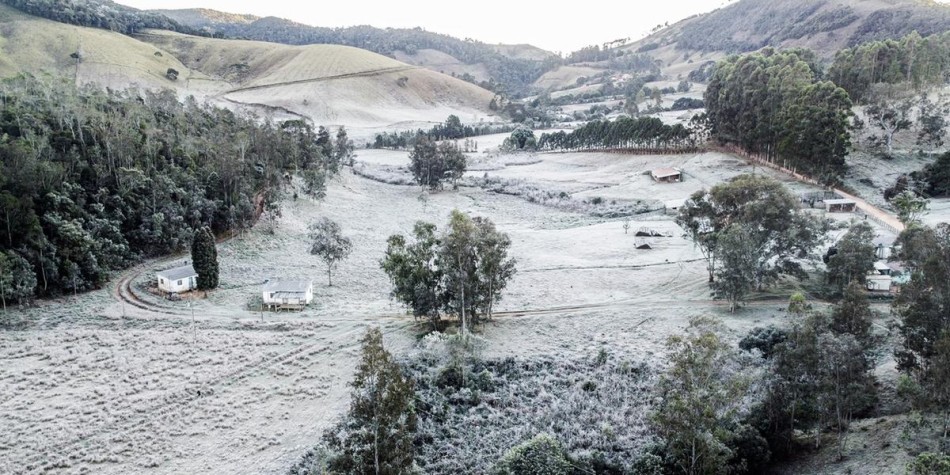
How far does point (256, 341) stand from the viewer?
36.1 metres

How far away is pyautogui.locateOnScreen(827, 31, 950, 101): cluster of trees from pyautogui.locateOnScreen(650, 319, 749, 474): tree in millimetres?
81774

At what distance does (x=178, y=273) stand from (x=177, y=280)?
36.3 inches

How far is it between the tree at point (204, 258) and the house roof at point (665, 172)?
193ft

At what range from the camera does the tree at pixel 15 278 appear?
121ft

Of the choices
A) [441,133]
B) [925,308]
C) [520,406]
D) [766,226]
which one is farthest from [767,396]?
[441,133]

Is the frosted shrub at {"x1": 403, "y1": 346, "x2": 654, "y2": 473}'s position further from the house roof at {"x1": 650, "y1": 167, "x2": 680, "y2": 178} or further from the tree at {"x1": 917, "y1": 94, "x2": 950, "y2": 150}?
the tree at {"x1": 917, "y1": 94, "x2": 950, "y2": 150}

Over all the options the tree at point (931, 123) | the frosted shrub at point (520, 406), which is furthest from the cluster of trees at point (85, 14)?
the tree at point (931, 123)

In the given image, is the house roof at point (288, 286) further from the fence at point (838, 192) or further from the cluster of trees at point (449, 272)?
the fence at point (838, 192)

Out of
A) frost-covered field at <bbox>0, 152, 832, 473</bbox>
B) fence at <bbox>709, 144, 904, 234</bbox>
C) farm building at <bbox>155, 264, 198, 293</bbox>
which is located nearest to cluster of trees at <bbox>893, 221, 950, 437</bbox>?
frost-covered field at <bbox>0, 152, 832, 473</bbox>

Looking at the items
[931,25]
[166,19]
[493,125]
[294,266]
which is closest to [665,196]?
[294,266]

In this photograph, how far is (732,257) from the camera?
38.6m

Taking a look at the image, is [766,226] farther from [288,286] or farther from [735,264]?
[288,286]

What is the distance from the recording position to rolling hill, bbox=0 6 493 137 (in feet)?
436

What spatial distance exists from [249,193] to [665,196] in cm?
4841
